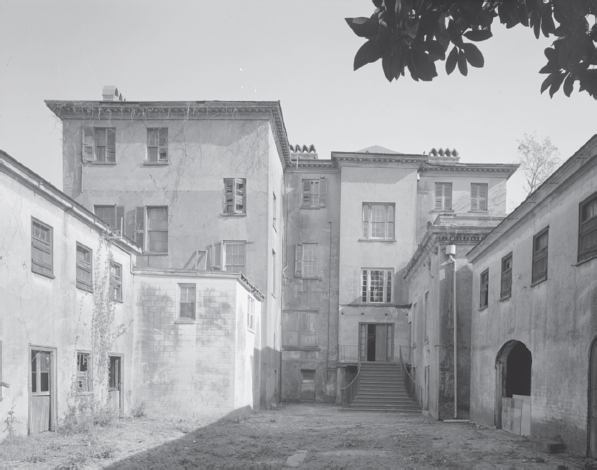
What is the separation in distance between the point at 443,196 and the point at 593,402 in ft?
81.2

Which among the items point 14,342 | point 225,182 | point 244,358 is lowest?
point 244,358

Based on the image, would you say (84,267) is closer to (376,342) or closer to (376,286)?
(376,286)

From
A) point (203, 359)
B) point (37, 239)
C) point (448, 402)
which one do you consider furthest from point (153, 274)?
point (448, 402)

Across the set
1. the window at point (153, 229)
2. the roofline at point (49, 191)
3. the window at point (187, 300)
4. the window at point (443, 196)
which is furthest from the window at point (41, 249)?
the window at point (443, 196)

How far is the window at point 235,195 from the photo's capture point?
1141 inches

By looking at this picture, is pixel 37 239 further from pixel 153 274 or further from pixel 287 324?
pixel 287 324

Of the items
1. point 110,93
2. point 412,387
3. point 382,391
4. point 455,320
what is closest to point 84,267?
point 455,320

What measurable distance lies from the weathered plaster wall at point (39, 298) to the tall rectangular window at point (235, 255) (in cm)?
855

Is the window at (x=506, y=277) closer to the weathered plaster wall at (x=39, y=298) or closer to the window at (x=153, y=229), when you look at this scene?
the weathered plaster wall at (x=39, y=298)

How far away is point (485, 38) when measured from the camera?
4.51 metres

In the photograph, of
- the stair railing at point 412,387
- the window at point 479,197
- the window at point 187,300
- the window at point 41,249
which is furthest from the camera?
the window at point 479,197

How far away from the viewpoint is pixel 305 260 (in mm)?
34938

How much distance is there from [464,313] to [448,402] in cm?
320

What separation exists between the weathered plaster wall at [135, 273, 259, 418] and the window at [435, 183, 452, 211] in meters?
16.6
